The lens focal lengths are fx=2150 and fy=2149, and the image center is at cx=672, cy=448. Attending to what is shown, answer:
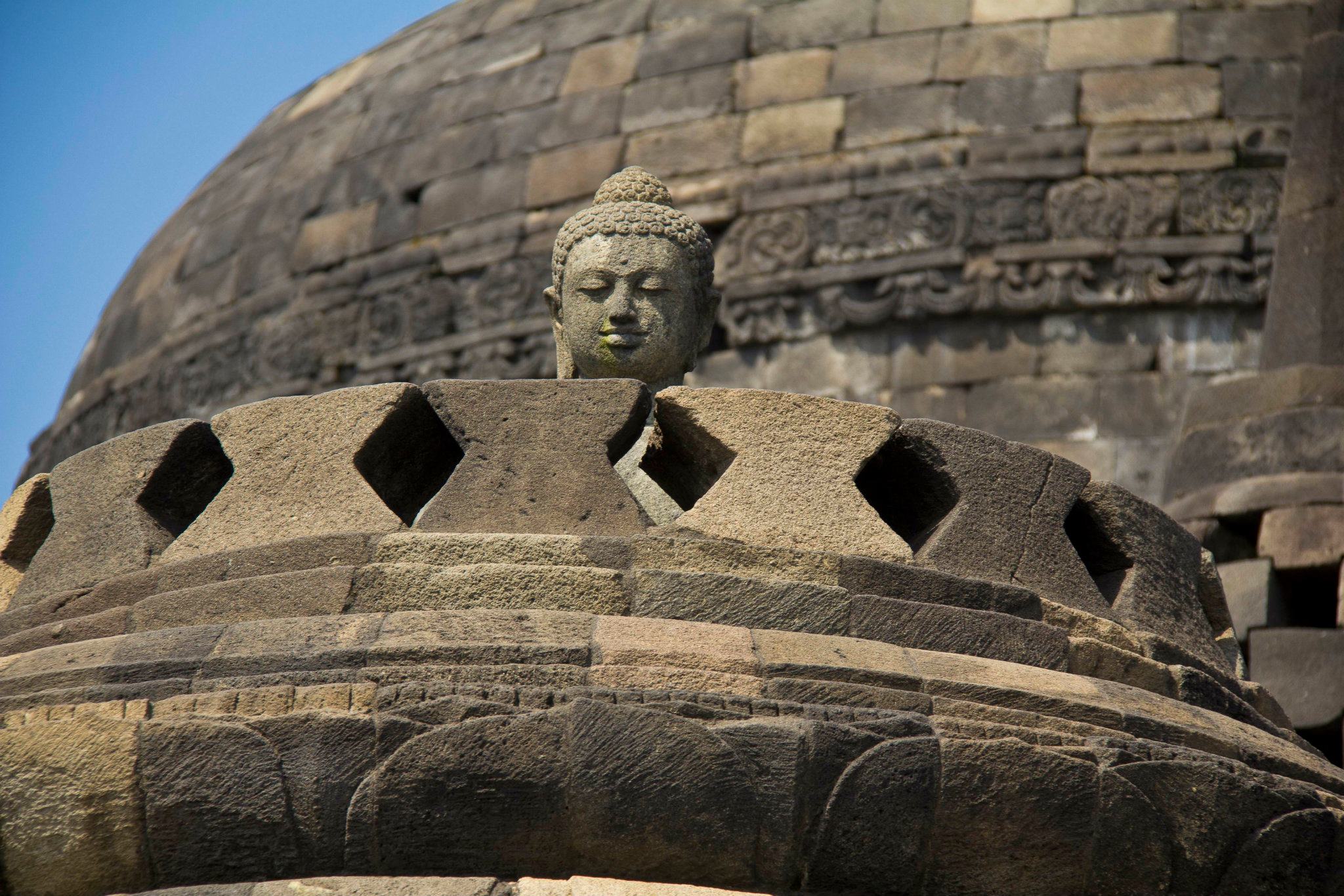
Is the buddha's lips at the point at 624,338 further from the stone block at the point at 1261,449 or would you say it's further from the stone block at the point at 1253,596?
the stone block at the point at 1261,449

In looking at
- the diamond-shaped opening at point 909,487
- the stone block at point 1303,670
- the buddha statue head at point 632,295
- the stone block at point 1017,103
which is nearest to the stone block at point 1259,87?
the stone block at point 1017,103

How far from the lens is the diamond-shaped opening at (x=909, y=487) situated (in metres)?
5.55

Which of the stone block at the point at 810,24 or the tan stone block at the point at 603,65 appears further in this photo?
the tan stone block at the point at 603,65

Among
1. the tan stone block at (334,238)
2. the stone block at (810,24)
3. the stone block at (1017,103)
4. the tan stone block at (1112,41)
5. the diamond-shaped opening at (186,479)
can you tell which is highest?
the stone block at (810,24)

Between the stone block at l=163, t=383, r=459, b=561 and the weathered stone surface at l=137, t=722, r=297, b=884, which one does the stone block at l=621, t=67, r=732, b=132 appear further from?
the weathered stone surface at l=137, t=722, r=297, b=884

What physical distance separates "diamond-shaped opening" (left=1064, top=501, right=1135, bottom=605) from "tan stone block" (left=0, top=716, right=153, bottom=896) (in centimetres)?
261

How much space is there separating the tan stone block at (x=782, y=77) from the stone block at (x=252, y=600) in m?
8.80

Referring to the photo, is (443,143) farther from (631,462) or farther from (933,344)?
(631,462)

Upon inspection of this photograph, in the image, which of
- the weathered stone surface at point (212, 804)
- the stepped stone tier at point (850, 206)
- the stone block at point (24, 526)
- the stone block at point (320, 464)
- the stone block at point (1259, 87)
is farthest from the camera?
the stone block at point (1259, 87)

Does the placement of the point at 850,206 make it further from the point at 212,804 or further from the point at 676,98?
the point at 212,804

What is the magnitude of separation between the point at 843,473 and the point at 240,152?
13305 millimetres

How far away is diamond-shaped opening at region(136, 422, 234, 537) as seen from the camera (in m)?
5.74

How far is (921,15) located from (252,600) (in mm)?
9349

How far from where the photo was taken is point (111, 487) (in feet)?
19.0
